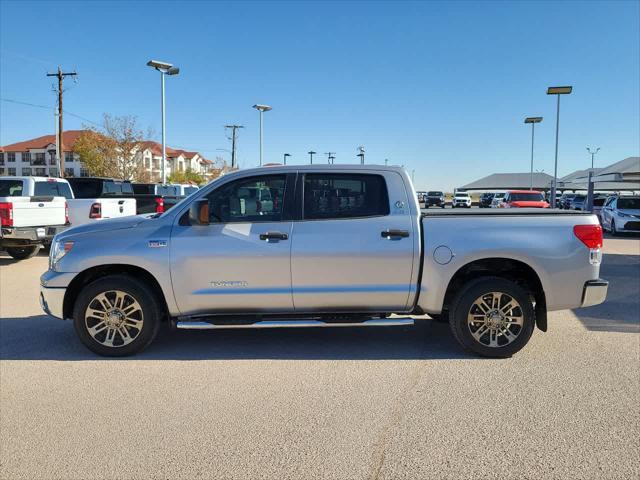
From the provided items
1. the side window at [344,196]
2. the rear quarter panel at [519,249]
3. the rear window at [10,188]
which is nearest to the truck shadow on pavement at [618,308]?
the rear quarter panel at [519,249]

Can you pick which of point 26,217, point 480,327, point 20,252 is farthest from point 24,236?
point 480,327

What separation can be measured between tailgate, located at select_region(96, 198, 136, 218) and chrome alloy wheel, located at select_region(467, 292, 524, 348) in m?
9.79

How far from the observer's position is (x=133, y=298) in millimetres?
5039

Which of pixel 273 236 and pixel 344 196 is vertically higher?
pixel 344 196

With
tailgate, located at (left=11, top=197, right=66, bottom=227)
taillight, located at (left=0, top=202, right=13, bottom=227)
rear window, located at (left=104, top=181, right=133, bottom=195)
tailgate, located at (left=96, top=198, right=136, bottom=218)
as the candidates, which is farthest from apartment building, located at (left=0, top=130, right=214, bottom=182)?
taillight, located at (left=0, top=202, right=13, bottom=227)

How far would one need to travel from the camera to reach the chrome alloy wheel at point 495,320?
A: 5.04 metres

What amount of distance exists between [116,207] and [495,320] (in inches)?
425

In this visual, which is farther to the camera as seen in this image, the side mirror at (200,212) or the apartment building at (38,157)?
the apartment building at (38,157)

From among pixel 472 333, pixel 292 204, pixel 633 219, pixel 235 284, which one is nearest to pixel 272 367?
pixel 235 284

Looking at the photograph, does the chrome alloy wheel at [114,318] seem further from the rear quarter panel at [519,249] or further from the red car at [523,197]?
the red car at [523,197]

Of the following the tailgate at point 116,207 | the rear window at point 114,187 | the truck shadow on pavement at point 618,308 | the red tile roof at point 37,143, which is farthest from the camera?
the red tile roof at point 37,143

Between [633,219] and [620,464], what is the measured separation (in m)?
19.6

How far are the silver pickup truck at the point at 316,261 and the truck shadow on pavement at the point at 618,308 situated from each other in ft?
5.39

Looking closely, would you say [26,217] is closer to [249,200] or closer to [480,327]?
[249,200]
